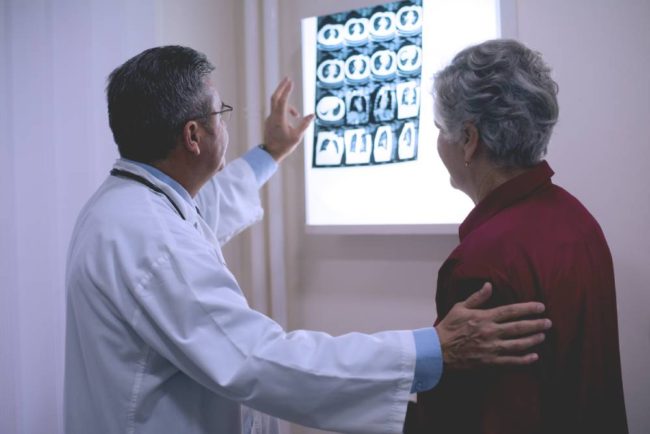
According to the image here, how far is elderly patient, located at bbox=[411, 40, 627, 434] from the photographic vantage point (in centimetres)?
85

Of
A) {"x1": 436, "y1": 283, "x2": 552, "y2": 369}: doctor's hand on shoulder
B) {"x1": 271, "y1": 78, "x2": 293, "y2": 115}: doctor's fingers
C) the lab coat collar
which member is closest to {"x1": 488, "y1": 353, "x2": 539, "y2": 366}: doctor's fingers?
{"x1": 436, "y1": 283, "x2": 552, "y2": 369}: doctor's hand on shoulder

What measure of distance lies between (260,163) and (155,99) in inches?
25.0

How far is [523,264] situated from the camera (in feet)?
2.78

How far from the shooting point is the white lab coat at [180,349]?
856mm

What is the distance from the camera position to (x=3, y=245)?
3.83 ft

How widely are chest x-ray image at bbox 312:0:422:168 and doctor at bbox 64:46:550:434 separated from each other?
0.75 meters

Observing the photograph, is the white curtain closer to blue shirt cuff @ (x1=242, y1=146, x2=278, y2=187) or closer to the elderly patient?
blue shirt cuff @ (x1=242, y1=146, x2=278, y2=187)

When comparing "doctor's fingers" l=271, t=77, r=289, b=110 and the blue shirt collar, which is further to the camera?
"doctor's fingers" l=271, t=77, r=289, b=110

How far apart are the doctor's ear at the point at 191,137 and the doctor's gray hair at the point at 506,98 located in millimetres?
527

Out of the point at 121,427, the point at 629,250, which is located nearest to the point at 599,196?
the point at 629,250

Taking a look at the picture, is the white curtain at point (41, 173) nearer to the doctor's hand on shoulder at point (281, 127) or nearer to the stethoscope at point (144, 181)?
the stethoscope at point (144, 181)

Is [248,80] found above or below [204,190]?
above

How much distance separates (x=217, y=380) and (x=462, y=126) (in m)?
0.64

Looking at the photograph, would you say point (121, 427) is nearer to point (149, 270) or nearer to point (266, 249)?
point (149, 270)
